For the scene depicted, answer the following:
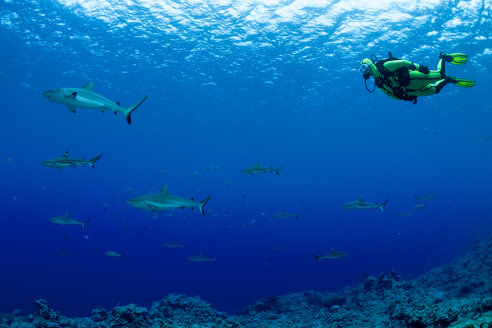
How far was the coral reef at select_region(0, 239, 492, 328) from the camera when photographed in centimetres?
430

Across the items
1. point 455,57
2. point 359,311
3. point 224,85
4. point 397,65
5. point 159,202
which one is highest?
point 224,85

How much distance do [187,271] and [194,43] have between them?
114ft

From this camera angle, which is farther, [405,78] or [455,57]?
[455,57]

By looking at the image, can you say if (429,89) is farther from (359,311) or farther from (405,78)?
(359,311)

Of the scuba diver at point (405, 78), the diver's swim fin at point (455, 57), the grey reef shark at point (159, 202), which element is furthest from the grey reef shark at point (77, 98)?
the diver's swim fin at point (455, 57)

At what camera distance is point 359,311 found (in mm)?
8453

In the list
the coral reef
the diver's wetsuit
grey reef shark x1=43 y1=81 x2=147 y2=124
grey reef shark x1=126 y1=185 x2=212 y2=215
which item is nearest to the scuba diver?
the diver's wetsuit

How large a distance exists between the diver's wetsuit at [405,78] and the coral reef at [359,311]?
325 cm

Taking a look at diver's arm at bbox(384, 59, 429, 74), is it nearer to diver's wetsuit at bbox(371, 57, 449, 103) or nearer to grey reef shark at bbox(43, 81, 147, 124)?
diver's wetsuit at bbox(371, 57, 449, 103)

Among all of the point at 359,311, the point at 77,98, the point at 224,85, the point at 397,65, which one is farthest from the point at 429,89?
the point at 224,85

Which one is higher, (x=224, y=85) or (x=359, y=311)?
(x=224, y=85)

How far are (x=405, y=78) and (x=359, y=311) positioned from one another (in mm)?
6537

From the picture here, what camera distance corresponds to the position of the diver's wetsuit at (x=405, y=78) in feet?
16.2

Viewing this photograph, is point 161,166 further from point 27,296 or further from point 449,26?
point 449,26
